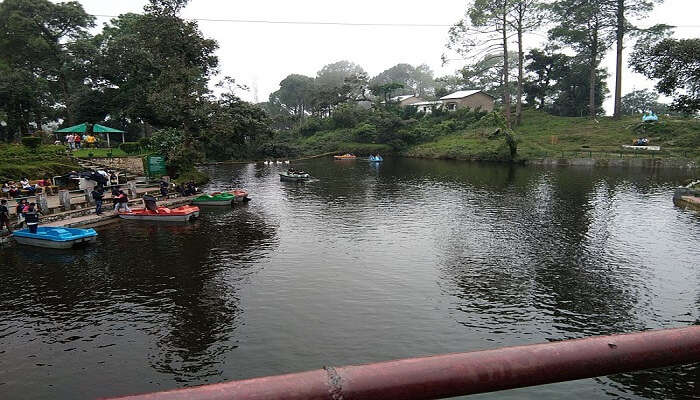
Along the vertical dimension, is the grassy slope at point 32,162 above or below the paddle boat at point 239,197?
above

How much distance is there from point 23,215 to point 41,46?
1728 inches

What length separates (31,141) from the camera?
118ft

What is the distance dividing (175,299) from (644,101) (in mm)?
121739

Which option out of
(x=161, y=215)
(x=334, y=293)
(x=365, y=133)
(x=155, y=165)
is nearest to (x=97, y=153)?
(x=155, y=165)

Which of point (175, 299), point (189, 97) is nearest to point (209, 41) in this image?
point (189, 97)

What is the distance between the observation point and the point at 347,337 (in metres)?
Result: 14.5

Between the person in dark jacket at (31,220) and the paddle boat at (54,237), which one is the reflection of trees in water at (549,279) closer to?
the paddle boat at (54,237)

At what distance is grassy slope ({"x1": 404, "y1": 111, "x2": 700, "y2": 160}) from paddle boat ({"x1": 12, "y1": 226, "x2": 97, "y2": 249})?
58.8 m

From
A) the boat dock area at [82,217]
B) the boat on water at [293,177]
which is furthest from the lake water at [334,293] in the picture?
the boat on water at [293,177]

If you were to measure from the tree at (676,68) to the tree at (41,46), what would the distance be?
62228 mm

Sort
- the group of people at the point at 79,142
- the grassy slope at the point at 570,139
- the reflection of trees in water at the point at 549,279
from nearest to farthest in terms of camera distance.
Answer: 1. the reflection of trees in water at the point at 549,279
2. the group of people at the point at 79,142
3. the grassy slope at the point at 570,139

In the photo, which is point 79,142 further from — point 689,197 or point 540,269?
point 689,197

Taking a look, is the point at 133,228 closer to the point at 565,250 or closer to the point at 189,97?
the point at 189,97

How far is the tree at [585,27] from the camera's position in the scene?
72.5 m
